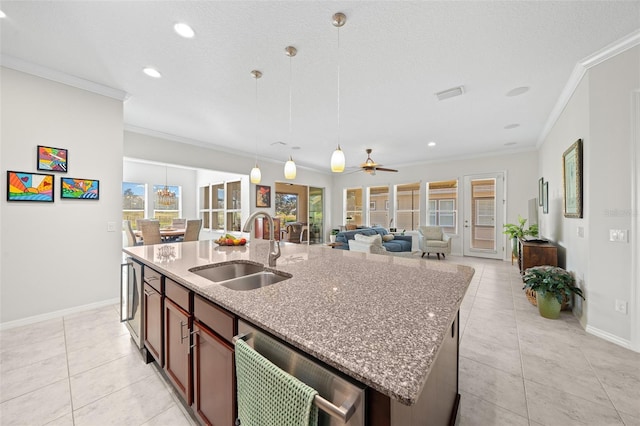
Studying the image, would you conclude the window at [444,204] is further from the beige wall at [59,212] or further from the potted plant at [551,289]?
the beige wall at [59,212]

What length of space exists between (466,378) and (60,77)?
16.0ft

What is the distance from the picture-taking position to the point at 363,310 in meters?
0.94

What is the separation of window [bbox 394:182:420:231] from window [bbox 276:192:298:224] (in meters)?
3.44

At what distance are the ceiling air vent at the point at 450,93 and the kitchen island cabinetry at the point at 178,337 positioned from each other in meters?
3.41

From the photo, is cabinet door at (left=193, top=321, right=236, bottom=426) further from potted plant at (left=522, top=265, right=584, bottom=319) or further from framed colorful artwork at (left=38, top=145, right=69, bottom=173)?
potted plant at (left=522, top=265, right=584, bottom=319)

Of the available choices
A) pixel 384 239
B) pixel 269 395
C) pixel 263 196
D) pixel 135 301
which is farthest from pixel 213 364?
pixel 263 196

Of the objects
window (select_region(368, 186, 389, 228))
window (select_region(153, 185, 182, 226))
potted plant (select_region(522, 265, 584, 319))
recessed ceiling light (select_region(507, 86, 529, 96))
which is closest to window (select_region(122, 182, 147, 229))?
window (select_region(153, 185, 182, 226))

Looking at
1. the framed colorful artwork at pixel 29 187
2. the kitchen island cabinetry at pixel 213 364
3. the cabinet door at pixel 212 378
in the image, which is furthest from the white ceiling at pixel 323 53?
the cabinet door at pixel 212 378

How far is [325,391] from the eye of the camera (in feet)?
2.26

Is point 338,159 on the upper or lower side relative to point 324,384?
upper

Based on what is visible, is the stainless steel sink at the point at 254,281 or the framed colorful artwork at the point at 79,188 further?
the framed colorful artwork at the point at 79,188

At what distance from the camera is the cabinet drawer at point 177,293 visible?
136 cm

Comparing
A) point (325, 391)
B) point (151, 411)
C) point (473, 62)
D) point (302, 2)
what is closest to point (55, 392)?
point (151, 411)

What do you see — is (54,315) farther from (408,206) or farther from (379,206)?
(408,206)
